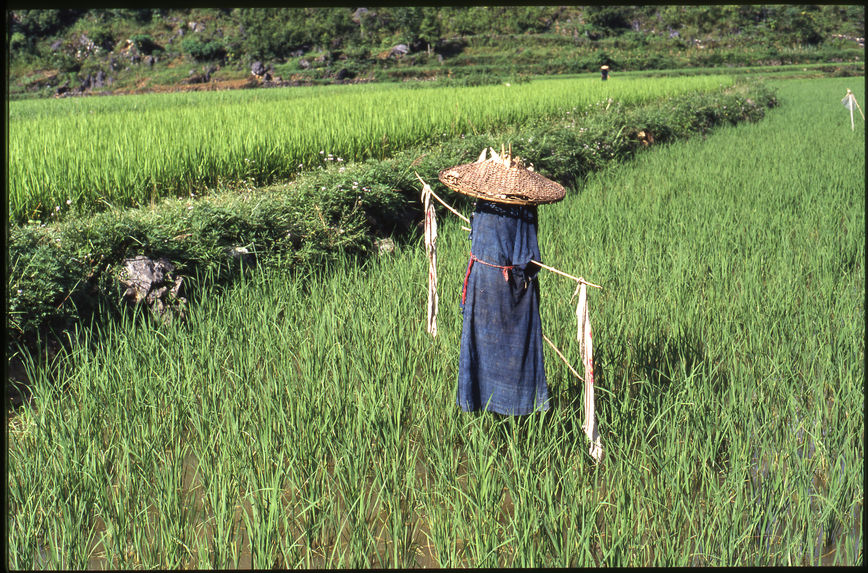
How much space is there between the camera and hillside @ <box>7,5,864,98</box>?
3195 centimetres

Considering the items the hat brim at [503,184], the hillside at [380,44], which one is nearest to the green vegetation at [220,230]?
the hat brim at [503,184]

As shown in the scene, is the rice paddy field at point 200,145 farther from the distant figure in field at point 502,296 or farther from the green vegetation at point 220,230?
the distant figure in field at point 502,296

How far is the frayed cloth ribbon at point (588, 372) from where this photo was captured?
6.49 ft

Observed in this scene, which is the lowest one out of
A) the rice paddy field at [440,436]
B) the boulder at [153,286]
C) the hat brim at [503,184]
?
the rice paddy field at [440,436]

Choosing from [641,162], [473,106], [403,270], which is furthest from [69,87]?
[403,270]

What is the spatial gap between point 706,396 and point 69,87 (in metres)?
35.5

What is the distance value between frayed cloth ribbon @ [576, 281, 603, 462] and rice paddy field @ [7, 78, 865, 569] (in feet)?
0.30

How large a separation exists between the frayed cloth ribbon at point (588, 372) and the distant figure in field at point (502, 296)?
16 centimetres

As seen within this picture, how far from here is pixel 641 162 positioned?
25.5 feet

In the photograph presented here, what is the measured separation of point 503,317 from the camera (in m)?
2.10

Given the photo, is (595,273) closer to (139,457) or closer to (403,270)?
(403,270)

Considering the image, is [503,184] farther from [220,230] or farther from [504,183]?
[220,230]

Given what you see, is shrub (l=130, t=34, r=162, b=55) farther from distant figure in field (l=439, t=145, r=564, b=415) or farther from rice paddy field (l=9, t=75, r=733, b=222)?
distant figure in field (l=439, t=145, r=564, b=415)

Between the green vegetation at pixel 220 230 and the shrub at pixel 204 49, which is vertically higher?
the shrub at pixel 204 49
